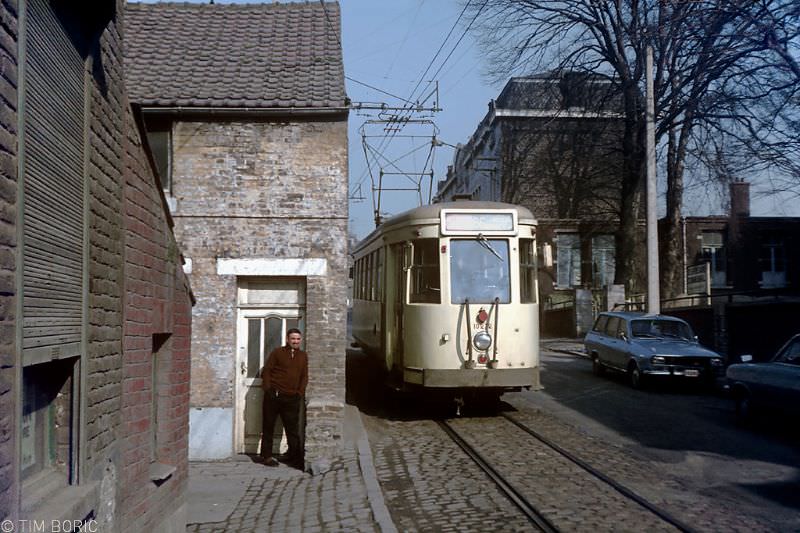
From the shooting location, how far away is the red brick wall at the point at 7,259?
2.85 metres

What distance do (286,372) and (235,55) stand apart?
5706 mm

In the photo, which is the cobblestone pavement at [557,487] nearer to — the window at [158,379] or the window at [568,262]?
the window at [158,379]

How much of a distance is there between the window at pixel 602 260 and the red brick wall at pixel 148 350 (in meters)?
35.6

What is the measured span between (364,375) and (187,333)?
1316 centimetres

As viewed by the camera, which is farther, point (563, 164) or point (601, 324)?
point (563, 164)

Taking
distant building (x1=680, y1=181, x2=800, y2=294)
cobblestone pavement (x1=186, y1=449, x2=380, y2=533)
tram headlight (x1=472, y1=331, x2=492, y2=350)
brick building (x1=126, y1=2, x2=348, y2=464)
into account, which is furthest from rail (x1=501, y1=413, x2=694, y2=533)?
distant building (x1=680, y1=181, x2=800, y2=294)

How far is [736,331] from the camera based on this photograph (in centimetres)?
2114

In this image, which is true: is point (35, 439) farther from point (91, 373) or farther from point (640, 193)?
point (640, 193)

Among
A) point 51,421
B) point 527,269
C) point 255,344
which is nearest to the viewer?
point 51,421

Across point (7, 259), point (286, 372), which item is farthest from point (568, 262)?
point (7, 259)

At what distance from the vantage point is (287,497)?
29.1 feet

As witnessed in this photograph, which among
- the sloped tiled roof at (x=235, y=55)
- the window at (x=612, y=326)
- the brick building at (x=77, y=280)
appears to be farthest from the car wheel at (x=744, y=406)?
the brick building at (x=77, y=280)

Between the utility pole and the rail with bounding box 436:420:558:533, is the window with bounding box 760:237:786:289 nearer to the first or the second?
the utility pole

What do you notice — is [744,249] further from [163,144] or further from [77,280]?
[77,280]
